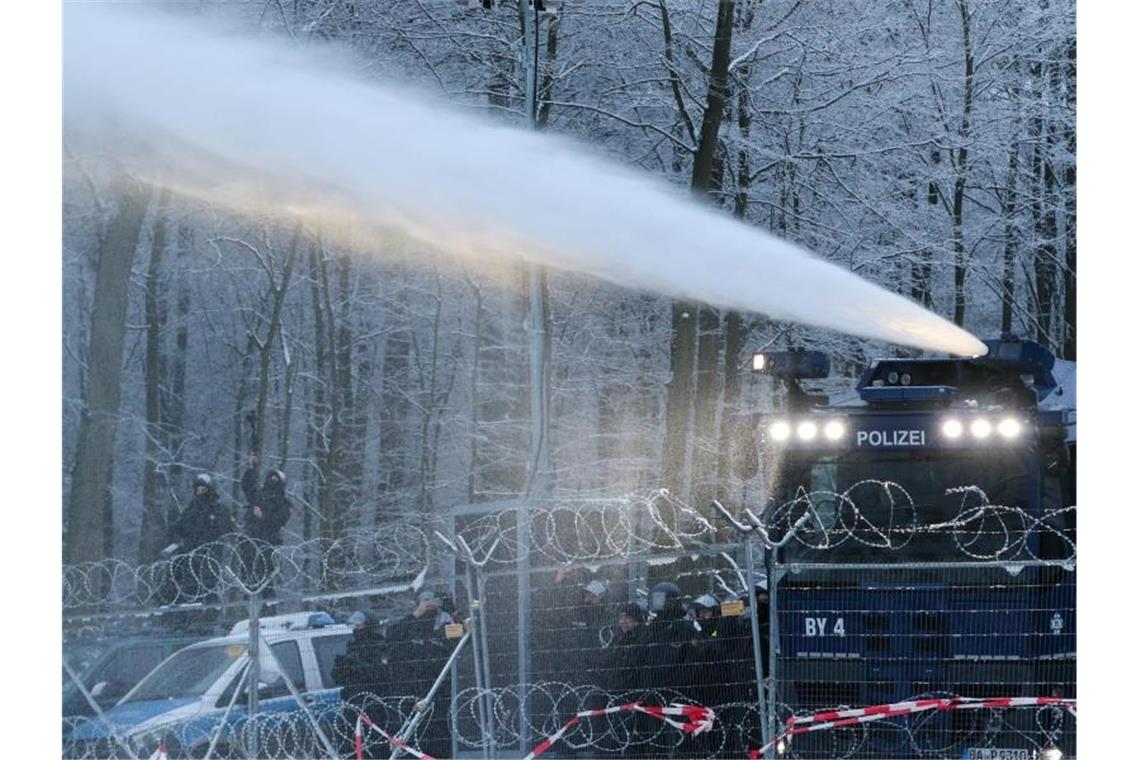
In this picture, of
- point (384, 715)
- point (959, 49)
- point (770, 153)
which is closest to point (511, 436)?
point (770, 153)

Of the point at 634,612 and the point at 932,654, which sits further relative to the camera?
the point at 634,612

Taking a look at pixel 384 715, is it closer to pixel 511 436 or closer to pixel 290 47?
pixel 290 47

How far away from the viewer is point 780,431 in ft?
28.1

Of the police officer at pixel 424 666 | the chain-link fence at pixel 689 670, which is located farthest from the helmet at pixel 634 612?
the police officer at pixel 424 666

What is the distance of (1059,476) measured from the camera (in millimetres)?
8352

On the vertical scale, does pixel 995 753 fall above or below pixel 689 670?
below

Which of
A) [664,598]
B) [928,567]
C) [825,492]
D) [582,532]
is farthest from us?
[582,532]

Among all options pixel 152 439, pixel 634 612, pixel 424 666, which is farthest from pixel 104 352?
pixel 634 612

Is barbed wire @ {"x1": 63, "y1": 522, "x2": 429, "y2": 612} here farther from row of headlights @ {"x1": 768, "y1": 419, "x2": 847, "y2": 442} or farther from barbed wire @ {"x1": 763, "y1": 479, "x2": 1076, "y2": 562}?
barbed wire @ {"x1": 763, "y1": 479, "x2": 1076, "y2": 562}

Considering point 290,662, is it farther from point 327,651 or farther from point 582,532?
point 582,532

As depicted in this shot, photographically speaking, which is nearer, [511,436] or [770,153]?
[770,153]

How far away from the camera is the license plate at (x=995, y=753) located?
8.05 meters

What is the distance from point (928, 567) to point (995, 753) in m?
1.08

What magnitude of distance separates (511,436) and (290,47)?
7.39m
